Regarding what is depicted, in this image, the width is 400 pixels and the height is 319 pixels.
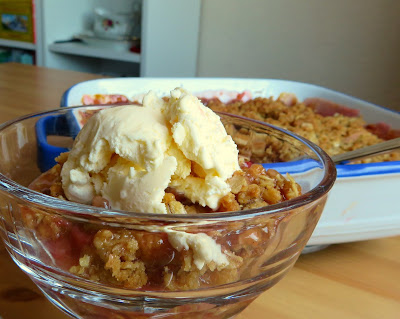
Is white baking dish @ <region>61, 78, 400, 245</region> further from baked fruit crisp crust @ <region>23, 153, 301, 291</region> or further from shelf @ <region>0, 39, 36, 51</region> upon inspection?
shelf @ <region>0, 39, 36, 51</region>

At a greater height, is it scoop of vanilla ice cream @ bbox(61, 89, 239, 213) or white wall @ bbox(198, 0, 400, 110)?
scoop of vanilla ice cream @ bbox(61, 89, 239, 213)

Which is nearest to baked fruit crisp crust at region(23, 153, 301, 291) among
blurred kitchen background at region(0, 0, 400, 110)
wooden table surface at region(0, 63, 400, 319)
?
wooden table surface at region(0, 63, 400, 319)

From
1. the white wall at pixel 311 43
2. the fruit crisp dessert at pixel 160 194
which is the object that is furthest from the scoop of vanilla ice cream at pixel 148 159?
the white wall at pixel 311 43

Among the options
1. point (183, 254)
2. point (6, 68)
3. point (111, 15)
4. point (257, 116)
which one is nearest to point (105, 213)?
point (183, 254)

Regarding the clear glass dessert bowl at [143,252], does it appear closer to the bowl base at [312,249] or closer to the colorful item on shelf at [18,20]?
the bowl base at [312,249]

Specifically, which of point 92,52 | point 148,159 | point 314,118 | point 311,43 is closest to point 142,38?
point 92,52

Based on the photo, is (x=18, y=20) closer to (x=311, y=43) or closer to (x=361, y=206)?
(x=311, y=43)

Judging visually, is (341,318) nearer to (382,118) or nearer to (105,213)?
(105,213)
